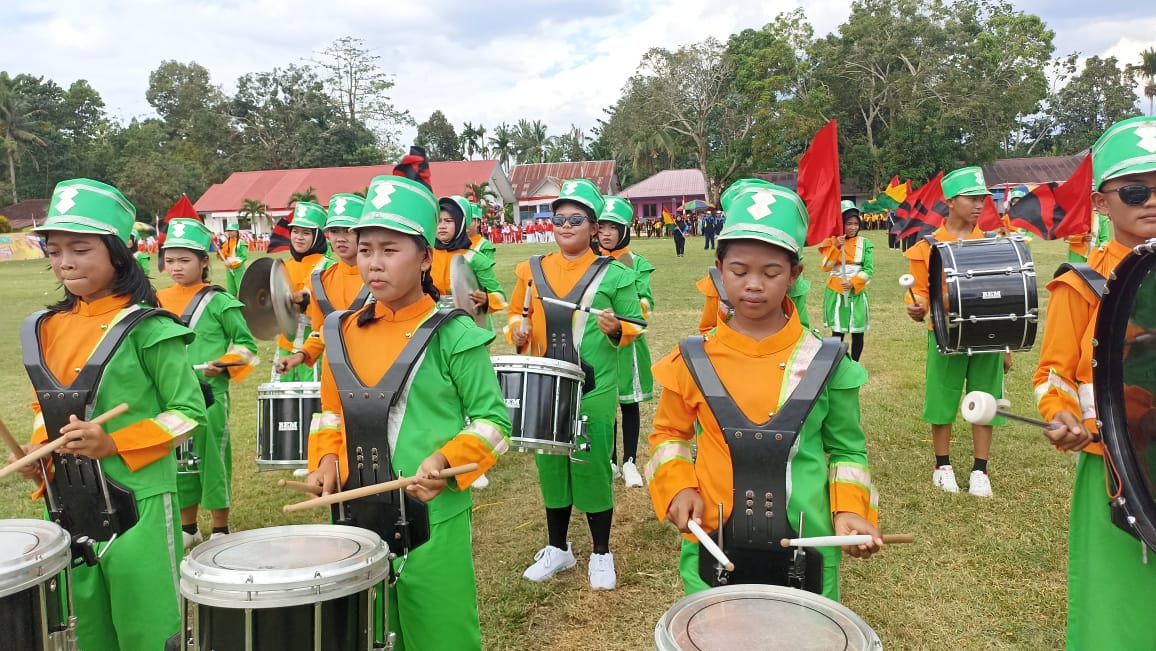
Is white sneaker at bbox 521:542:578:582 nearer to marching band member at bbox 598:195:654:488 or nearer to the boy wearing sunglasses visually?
marching band member at bbox 598:195:654:488

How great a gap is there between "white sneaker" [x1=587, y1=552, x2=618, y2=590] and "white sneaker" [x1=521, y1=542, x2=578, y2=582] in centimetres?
22

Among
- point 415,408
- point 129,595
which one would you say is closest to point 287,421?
point 129,595

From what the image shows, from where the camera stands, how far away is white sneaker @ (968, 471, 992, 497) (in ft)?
19.3

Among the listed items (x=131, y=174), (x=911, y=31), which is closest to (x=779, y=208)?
(x=911, y=31)

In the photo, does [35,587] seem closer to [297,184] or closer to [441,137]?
[297,184]

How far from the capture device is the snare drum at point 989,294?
4.94 metres

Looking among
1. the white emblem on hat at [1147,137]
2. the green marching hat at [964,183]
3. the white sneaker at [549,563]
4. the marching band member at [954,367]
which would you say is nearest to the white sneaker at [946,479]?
the marching band member at [954,367]

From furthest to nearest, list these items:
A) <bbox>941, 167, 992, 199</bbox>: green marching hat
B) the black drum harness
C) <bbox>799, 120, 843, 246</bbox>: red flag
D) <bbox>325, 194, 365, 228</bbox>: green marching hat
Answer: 1. <bbox>941, 167, 992, 199</bbox>: green marching hat
2. <bbox>325, 194, 365, 228</bbox>: green marching hat
3. <bbox>799, 120, 843, 246</bbox>: red flag
4. the black drum harness

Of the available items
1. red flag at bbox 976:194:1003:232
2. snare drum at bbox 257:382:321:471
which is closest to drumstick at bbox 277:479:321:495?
snare drum at bbox 257:382:321:471

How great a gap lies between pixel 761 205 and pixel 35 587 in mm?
2696

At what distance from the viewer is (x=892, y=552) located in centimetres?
504

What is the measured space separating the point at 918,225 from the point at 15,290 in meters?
26.5

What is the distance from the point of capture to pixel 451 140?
93000 millimetres

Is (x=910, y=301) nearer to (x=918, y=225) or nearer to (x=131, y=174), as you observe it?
(x=918, y=225)
